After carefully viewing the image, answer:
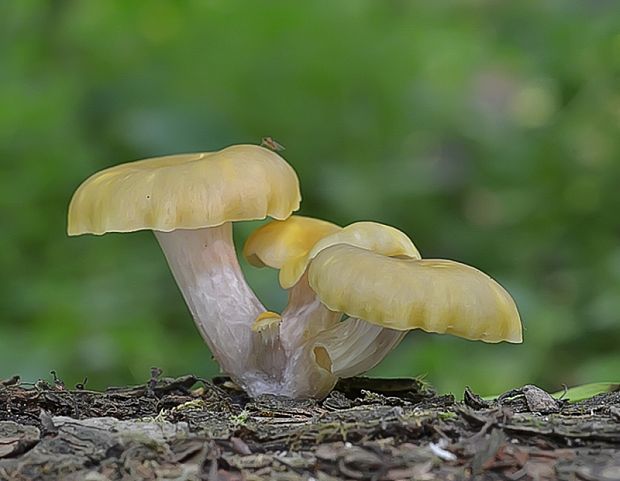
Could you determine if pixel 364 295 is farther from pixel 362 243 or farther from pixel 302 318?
pixel 302 318

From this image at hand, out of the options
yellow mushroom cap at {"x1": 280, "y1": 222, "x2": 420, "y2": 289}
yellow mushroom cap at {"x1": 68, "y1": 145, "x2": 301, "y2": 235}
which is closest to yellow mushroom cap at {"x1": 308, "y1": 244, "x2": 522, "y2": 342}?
yellow mushroom cap at {"x1": 280, "y1": 222, "x2": 420, "y2": 289}

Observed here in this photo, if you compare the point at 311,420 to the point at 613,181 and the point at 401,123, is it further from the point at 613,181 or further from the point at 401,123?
the point at 401,123

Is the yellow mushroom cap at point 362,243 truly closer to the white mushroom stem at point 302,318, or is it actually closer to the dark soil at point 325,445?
the white mushroom stem at point 302,318

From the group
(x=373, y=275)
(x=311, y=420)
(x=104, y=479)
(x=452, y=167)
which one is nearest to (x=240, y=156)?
(x=373, y=275)

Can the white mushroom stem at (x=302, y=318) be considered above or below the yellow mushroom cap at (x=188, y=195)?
below

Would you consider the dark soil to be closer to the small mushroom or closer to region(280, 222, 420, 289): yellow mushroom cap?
the small mushroom

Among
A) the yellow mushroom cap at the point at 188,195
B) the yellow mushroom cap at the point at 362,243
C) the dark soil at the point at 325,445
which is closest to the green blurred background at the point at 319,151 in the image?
the yellow mushroom cap at the point at 362,243

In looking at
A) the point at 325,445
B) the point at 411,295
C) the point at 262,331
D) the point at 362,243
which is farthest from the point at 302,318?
the point at 325,445

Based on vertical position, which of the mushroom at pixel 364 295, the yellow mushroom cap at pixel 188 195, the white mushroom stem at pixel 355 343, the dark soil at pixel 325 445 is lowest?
the dark soil at pixel 325 445
